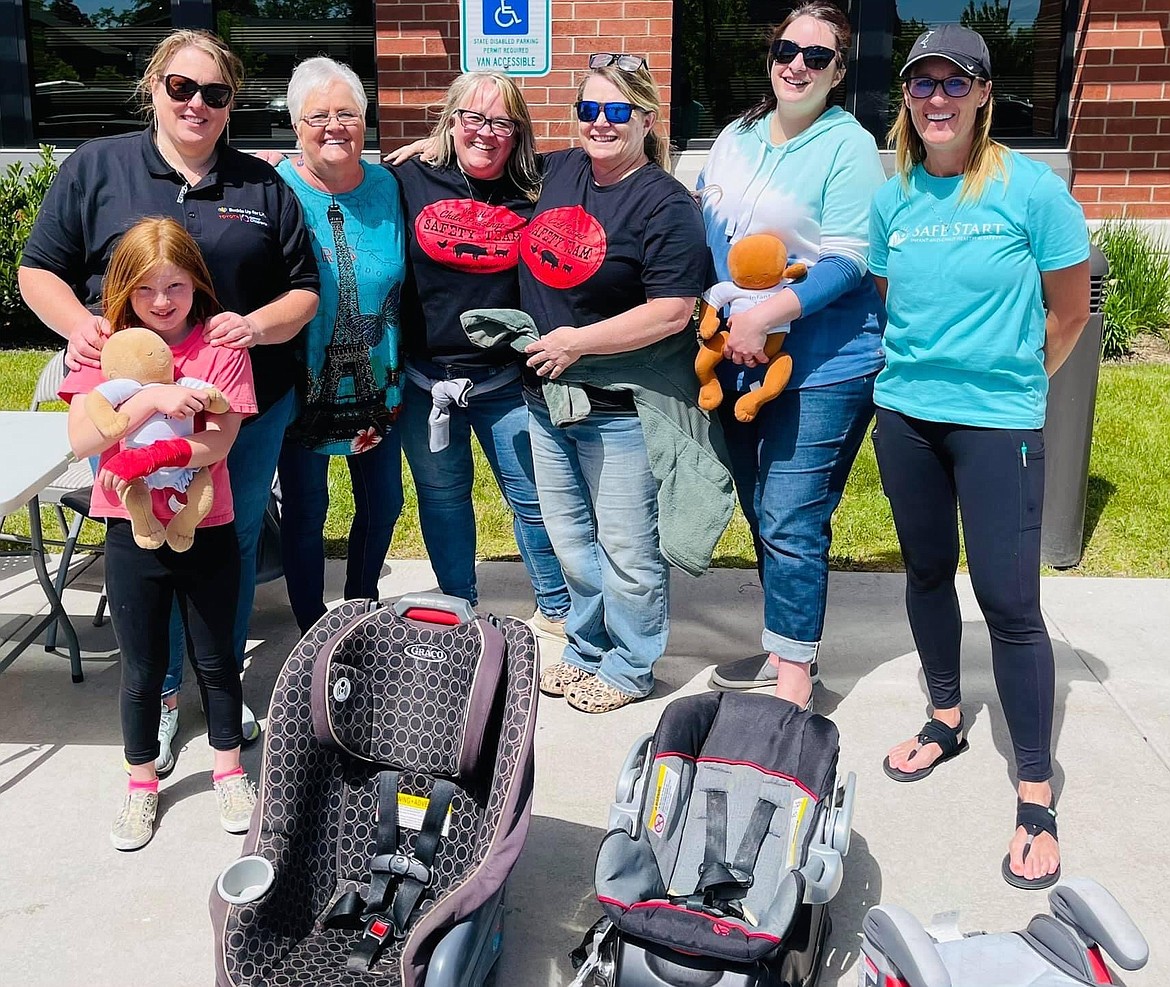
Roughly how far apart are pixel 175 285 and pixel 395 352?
885mm

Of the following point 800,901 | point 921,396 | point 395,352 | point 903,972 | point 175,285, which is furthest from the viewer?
point 395,352

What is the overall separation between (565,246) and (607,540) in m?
0.93

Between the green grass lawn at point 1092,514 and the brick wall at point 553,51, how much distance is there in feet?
10.0

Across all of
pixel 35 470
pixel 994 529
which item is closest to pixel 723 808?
pixel 994 529

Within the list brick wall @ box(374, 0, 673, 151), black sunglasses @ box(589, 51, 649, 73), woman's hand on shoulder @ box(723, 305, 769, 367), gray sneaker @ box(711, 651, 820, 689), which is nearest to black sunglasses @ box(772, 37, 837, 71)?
black sunglasses @ box(589, 51, 649, 73)

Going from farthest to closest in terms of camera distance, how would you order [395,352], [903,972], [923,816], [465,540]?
[465,540]
[395,352]
[923,816]
[903,972]

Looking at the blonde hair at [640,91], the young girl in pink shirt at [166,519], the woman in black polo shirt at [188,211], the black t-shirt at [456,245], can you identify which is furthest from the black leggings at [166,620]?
the blonde hair at [640,91]

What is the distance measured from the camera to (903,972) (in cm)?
216

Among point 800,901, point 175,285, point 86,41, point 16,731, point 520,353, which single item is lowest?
point 16,731

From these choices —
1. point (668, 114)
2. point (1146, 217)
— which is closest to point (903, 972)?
point (668, 114)

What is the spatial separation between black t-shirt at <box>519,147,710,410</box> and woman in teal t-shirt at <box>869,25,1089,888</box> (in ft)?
1.78

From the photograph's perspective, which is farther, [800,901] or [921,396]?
[921,396]

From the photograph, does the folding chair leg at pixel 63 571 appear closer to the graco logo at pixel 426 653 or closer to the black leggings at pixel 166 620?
the black leggings at pixel 166 620

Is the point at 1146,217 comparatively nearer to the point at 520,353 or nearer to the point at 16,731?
the point at 520,353
